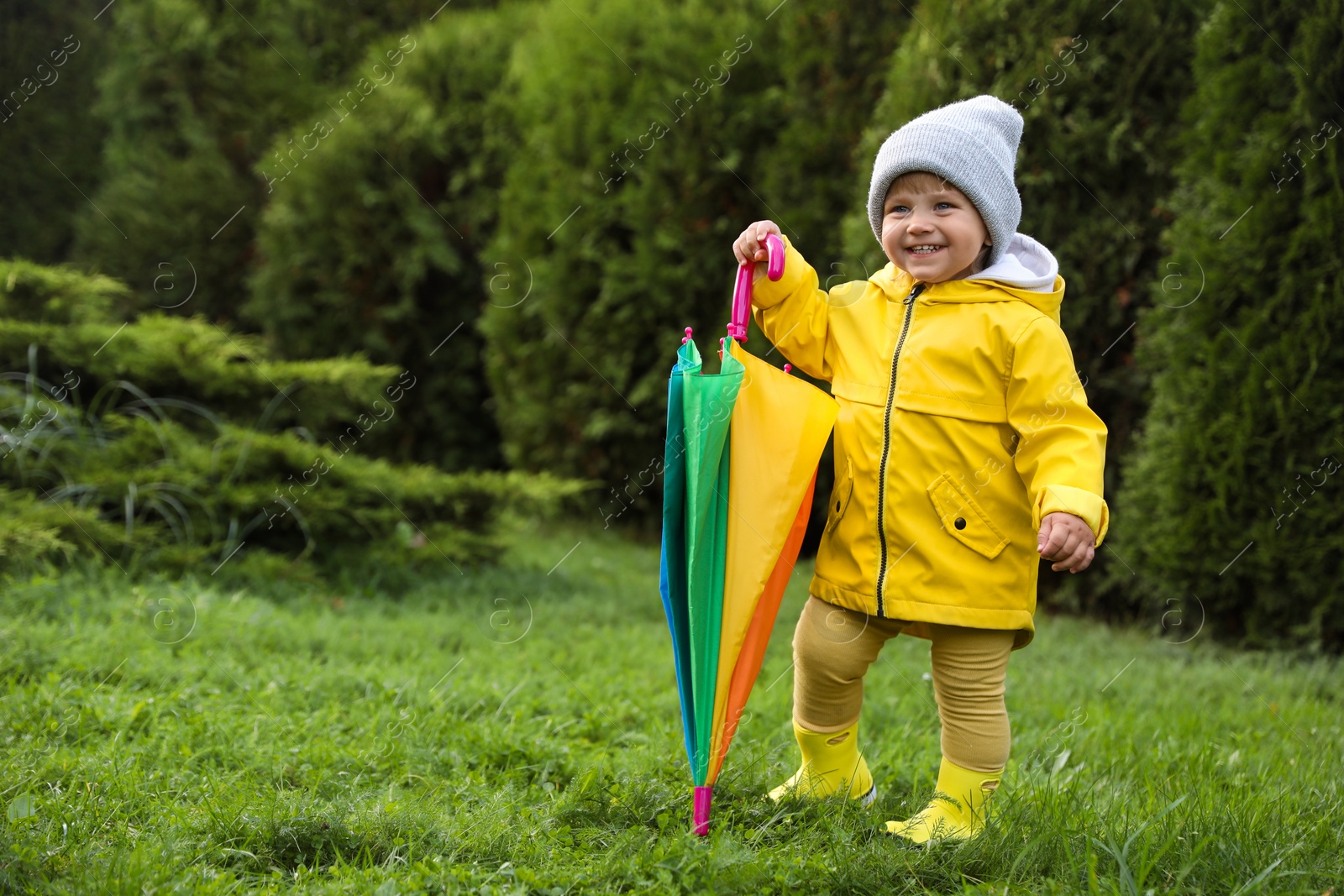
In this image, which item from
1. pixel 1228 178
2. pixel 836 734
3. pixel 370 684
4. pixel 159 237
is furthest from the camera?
pixel 159 237

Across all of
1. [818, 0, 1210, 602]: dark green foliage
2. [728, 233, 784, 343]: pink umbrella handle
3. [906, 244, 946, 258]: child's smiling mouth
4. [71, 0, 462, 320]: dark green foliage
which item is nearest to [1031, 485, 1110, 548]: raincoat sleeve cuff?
[906, 244, 946, 258]: child's smiling mouth

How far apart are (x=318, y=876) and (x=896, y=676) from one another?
95.9 inches

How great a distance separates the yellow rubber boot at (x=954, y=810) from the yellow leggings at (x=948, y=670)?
25 millimetres

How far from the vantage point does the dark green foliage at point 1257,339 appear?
4336mm

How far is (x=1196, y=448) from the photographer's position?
15.1 feet

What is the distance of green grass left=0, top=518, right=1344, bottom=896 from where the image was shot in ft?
6.88

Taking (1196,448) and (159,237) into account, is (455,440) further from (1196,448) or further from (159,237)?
(1196,448)

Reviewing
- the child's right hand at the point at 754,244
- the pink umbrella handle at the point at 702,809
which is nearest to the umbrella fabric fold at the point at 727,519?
the pink umbrella handle at the point at 702,809

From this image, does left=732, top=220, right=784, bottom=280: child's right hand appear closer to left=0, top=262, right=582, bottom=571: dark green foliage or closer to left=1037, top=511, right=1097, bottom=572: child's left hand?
left=1037, top=511, right=1097, bottom=572: child's left hand

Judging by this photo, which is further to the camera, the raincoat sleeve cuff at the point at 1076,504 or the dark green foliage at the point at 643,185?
the dark green foliage at the point at 643,185

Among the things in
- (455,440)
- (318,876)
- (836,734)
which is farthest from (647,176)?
(318,876)

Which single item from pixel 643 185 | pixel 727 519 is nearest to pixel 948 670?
pixel 727 519

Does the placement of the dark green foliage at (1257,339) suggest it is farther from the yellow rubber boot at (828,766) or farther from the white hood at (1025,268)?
the yellow rubber boot at (828,766)

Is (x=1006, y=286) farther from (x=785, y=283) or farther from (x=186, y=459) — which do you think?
(x=186, y=459)
